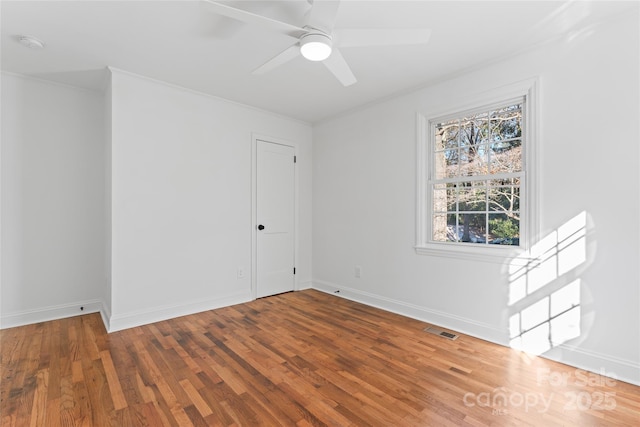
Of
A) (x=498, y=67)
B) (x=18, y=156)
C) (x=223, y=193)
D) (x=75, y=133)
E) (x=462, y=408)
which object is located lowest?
(x=462, y=408)

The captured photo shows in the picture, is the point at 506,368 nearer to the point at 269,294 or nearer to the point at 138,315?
the point at 269,294

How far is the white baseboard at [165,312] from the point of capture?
3037mm

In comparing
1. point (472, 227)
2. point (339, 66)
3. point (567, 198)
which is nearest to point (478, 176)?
point (472, 227)

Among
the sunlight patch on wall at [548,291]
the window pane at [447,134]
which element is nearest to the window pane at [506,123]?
the window pane at [447,134]

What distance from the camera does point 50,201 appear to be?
3354 mm

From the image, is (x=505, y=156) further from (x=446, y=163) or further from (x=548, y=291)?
(x=548, y=291)

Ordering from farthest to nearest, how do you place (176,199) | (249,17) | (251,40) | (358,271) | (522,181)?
(358,271)
(176,199)
(522,181)
(251,40)
(249,17)

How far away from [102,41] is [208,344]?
276cm

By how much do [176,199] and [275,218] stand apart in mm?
1388

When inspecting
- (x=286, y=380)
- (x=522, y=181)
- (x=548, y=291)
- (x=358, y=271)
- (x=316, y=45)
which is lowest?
(x=286, y=380)

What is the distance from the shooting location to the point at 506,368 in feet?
7.55

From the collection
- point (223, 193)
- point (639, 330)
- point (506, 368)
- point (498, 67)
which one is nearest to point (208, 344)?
point (223, 193)

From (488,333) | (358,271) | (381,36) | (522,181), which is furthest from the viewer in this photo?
(358,271)

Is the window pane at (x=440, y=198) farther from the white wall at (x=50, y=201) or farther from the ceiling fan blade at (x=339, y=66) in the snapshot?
the white wall at (x=50, y=201)
